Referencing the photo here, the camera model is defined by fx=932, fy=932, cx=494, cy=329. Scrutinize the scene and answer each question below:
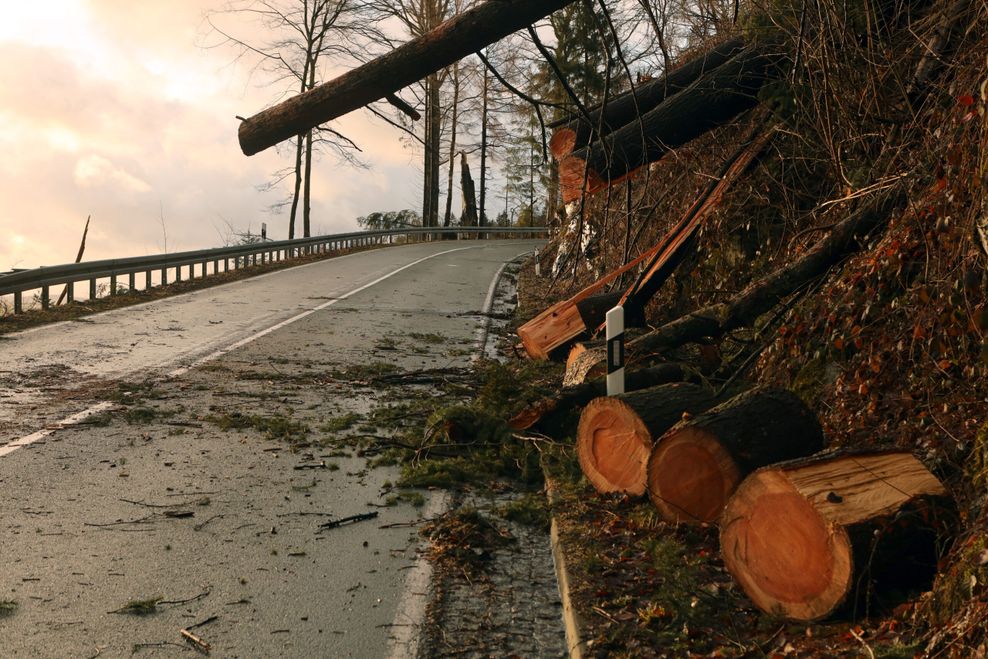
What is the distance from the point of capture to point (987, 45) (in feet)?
19.8

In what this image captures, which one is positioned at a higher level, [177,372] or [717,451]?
[717,451]

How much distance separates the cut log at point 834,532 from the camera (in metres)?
4.13

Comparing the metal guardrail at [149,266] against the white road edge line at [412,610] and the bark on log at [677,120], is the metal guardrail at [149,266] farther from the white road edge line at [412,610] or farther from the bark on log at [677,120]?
the white road edge line at [412,610]

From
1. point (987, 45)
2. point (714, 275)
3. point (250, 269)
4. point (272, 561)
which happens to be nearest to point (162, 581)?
point (272, 561)

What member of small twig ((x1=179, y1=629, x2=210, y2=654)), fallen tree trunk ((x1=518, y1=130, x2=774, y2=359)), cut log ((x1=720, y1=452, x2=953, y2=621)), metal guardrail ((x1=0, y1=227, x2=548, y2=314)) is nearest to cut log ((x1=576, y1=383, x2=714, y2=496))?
cut log ((x1=720, y1=452, x2=953, y2=621))

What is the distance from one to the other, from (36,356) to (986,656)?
11369mm

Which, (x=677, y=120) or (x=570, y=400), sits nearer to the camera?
(x=570, y=400)

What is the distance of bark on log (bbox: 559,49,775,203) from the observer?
10828 mm

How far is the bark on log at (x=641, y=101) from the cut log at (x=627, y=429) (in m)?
5.36

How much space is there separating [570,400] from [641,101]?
552 centimetres

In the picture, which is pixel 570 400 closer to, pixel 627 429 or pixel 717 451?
pixel 627 429

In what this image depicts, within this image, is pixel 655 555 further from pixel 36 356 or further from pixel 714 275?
pixel 36 356

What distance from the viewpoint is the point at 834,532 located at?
13.5 feet

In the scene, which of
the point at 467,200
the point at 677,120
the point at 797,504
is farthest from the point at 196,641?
the point at 467,200
